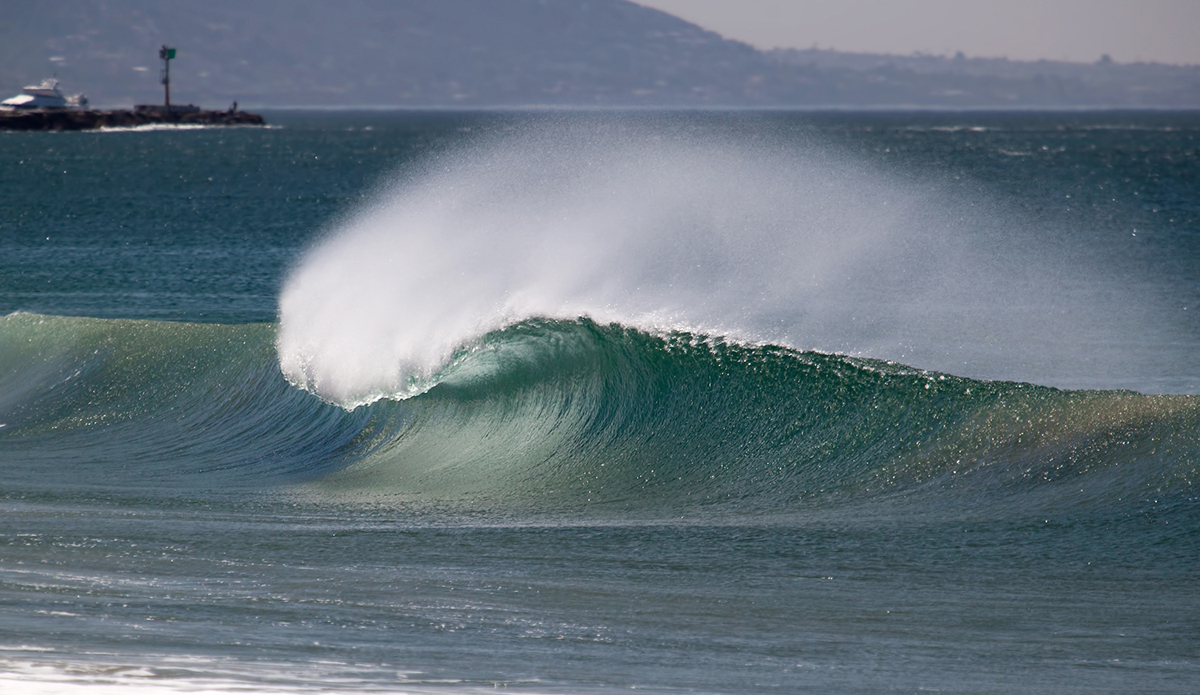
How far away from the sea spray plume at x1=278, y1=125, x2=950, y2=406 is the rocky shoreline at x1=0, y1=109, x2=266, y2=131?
347 ft

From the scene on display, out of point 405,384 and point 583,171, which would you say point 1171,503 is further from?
point 583,171

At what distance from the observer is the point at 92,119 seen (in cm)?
12200

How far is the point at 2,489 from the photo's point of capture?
774 cm

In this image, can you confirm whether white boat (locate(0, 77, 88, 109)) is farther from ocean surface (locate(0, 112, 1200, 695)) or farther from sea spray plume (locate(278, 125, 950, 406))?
ocean surface (locate(0, 112, 1200, 695))

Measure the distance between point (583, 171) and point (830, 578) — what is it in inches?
526

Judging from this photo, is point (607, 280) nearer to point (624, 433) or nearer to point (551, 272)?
point (551, 272)

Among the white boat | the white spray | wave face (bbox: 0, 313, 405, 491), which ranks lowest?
wave face (bbox: 0, 313, 405, 491)

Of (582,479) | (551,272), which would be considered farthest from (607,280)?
(582,479)

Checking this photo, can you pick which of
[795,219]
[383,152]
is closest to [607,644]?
[795,219]

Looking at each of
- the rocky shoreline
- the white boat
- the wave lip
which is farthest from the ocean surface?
the white boat

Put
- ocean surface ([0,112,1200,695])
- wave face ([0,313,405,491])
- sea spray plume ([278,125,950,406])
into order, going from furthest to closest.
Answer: sea spray plume ([278,125,950,406]), wave face ([0,313,405,491]), ocean surface ([0,112,1200,695])

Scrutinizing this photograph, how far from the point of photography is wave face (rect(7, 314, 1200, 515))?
7.83 metres

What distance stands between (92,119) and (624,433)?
411 feet

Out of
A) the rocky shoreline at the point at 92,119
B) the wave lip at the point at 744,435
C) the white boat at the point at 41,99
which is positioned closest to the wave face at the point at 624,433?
the wave lip at the point at 744,435
